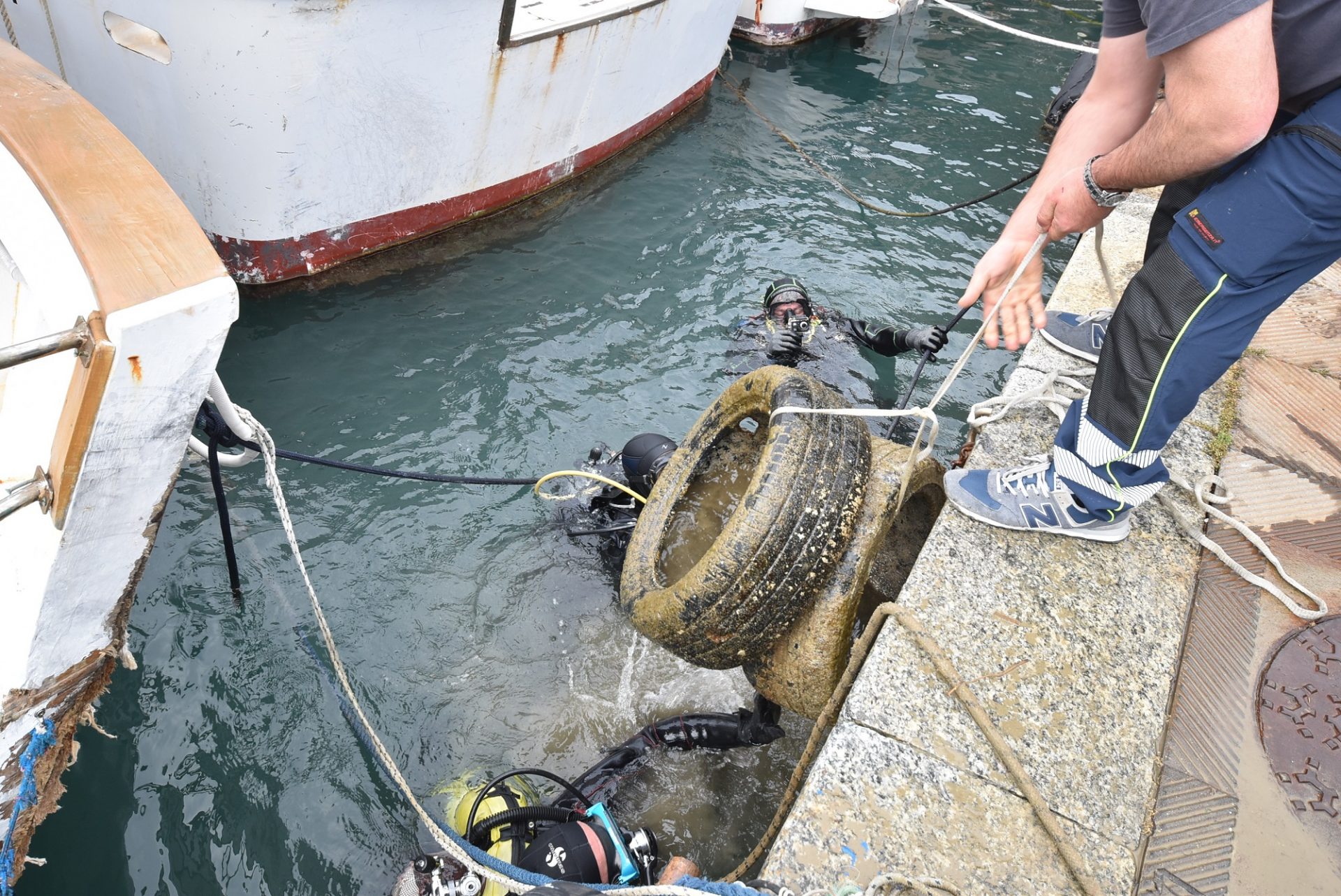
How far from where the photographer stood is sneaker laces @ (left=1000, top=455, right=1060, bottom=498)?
9.68ft

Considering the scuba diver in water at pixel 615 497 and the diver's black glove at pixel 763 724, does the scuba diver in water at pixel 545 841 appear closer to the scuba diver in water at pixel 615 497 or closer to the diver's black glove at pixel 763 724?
the diver's black glove at pixel 763 724

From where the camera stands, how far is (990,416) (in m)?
3.54

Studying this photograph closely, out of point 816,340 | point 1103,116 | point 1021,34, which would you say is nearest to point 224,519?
point 1103,116

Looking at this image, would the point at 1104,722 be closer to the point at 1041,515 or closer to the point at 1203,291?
the point at 1041,515

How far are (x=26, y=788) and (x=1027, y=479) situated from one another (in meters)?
3.34

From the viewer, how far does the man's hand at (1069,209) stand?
8.40ft

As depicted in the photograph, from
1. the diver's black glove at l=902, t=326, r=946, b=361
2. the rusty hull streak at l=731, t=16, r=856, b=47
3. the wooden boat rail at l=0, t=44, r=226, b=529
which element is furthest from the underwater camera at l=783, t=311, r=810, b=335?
the rusty hull streak at l=731, t=16, r=856, b=47

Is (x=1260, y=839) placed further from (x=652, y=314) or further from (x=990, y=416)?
(x=652, y=314)

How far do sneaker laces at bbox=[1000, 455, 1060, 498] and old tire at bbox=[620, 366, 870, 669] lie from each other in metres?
0.57

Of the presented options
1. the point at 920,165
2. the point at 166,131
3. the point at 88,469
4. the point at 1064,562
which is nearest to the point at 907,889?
the point at 1064,562

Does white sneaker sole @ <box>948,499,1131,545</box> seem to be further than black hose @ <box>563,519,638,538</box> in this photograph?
No

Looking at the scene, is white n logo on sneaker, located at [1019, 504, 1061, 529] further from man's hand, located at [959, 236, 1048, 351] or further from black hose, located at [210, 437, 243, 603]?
black hose, located at [210, 437, 243, 603]

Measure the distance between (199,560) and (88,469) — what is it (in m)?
2.01

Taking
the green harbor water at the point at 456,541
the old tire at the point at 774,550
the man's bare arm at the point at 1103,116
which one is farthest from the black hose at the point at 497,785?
the man's bare arm at the point at 1103,116
